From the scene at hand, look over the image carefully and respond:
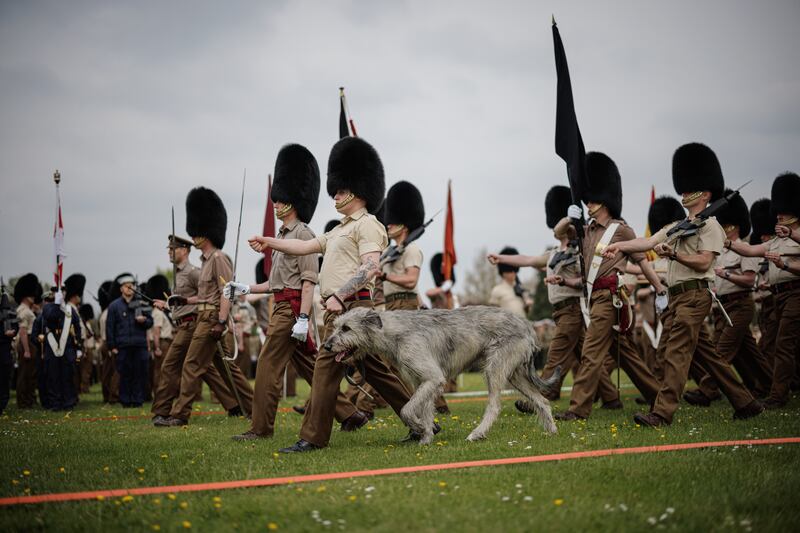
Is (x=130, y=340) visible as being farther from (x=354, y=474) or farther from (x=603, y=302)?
(x=354, y=474)

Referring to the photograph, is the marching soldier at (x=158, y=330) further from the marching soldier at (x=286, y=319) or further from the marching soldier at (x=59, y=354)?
the marching soldier at (x=286, y=319)

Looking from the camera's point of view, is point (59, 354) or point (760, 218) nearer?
point (760, 218)

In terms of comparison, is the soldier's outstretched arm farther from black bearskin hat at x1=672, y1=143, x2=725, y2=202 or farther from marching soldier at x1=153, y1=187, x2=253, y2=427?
black bearskin hat at x1=672, y1=143, x2=725, y2=202

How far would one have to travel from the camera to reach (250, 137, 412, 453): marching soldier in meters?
7.95

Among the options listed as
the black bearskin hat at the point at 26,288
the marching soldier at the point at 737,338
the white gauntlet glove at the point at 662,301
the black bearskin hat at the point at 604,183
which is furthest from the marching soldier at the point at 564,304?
the black bearskin hat at the point at 26,288

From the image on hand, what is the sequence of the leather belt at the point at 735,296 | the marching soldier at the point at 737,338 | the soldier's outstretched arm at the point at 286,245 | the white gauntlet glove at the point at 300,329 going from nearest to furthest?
the soldier's outstretched arm at the point at 286,245 < the white gauntlet glove at the point at 300,329 < the marching soldier at the point at 737,338 < the leather belt at the point at 735,296

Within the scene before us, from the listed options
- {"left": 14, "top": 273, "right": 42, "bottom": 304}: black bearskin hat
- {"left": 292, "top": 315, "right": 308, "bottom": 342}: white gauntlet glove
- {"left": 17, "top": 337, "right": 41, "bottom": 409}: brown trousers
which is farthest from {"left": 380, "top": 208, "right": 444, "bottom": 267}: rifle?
{"left": 14, "top": 273, "right": 42, "bottom": 304}: black bearskin hat

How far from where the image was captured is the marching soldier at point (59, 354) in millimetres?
16188

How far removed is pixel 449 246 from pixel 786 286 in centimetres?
809

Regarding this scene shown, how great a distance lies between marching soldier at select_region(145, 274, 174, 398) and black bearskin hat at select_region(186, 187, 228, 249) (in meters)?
5.97

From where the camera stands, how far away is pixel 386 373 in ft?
28.0

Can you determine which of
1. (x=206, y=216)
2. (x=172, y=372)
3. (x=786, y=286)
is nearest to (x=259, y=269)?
(x=206, y=216)

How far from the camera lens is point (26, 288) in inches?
786

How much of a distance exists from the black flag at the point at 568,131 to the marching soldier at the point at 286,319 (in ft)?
11.8
